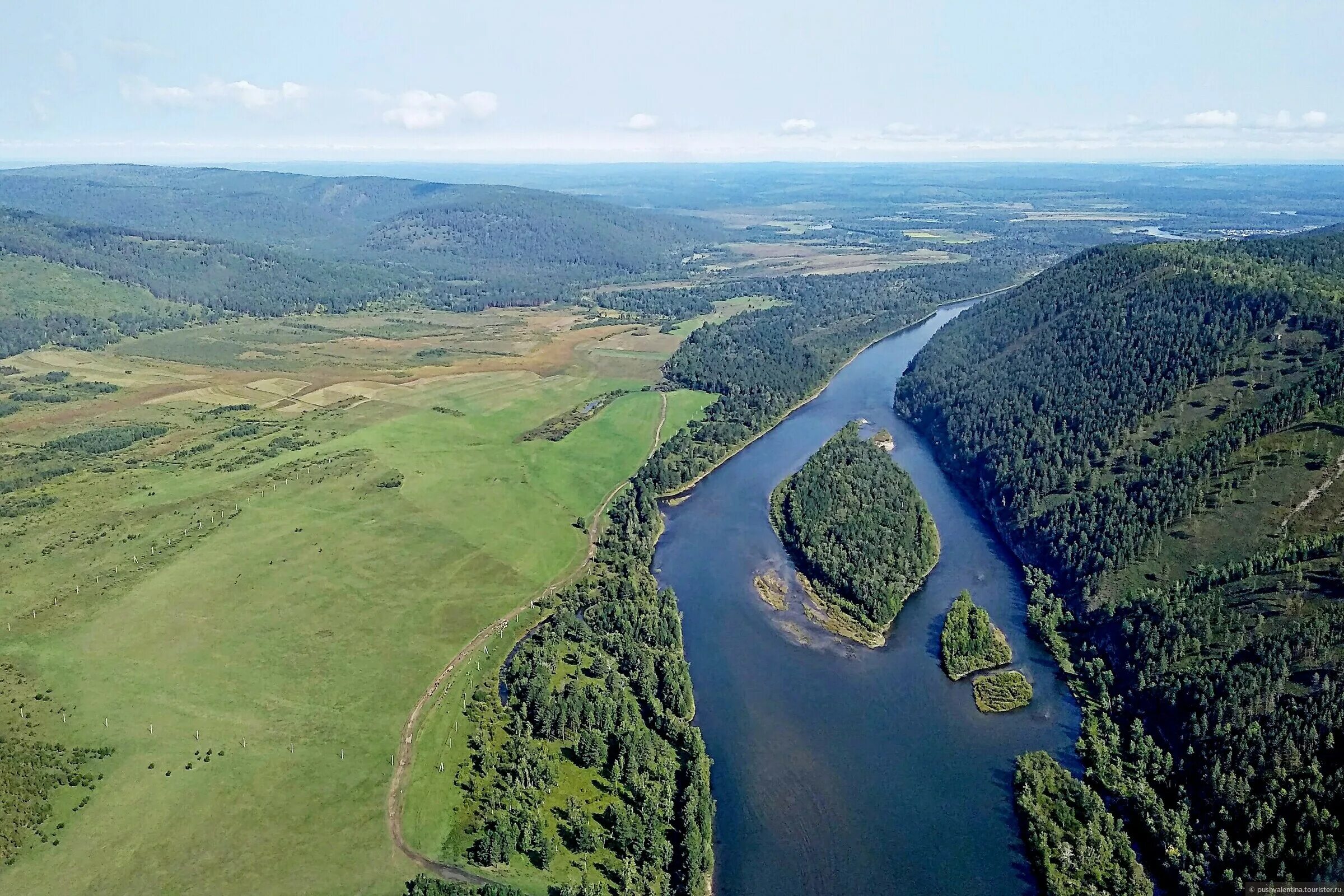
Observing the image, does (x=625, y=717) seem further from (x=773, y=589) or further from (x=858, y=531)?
(x=858, y=531)

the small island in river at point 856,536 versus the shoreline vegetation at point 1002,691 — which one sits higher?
the small island in river at point 856,536

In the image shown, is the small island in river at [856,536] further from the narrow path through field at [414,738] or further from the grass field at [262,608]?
the grass field at [262,608]

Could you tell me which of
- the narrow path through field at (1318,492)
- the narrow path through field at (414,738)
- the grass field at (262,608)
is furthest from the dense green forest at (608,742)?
the narrow path through field at (1318,492)

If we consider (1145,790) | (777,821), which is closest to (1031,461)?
(1145,790)

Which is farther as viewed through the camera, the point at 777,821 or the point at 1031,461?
the point at 1031,461

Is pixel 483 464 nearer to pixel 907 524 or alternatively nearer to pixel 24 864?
pixel 907 524

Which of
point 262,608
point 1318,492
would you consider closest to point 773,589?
point 262,608

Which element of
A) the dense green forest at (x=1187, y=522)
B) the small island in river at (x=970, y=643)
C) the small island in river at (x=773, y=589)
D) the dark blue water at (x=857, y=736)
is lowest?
the dark blue water at (x=857, y=736)
